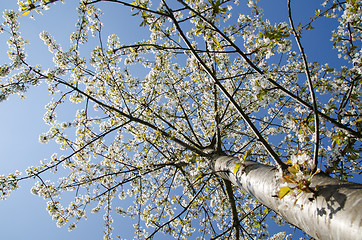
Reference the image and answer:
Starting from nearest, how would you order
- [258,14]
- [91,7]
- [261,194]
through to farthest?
[261,194]
[258,14]
[91,7]

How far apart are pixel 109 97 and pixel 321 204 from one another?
4535mm

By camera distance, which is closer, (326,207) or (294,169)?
(326,207)

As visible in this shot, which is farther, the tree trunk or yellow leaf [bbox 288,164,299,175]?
yellow leaf [bbox 288,164,299,175]

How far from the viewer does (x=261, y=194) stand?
1.63 metres

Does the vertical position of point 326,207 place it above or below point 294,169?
below

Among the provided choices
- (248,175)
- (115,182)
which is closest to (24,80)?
(115,182)

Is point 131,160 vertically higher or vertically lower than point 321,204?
higher

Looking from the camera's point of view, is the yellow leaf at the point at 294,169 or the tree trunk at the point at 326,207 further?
the yellow leaf at the point at 294,169

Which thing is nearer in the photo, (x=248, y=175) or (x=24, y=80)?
(x=248, y=175)

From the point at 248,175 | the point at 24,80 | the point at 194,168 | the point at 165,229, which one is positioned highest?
the point at 24,80

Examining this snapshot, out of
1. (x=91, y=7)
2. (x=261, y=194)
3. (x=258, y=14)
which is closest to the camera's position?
(x=261, y=194)

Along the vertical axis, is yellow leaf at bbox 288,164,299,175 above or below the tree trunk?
above

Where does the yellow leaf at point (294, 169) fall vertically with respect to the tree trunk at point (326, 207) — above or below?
above

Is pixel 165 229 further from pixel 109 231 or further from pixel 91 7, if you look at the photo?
pixel 91 7
